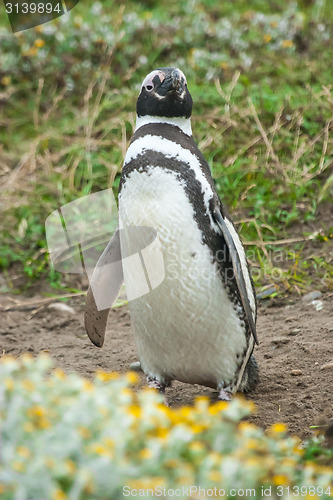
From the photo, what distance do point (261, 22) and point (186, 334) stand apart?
16.0 ft

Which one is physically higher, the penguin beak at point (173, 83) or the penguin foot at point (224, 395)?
the penguin beak at point (173, 83)

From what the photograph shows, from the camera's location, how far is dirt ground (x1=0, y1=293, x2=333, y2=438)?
10.1ft

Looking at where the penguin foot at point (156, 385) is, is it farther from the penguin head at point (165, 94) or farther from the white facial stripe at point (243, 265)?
the penguin head at point (165, 94)

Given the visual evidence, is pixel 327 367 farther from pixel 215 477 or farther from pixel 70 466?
pixel 70 466

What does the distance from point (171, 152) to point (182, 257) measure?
16.7 inches

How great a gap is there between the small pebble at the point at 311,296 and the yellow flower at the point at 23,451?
286cm

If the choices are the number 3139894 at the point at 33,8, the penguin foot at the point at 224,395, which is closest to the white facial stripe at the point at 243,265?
the penguin foot at the point at 224,395

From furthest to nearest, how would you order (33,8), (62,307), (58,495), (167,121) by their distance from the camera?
(33,8), (62,307), (167,121), (58,495)

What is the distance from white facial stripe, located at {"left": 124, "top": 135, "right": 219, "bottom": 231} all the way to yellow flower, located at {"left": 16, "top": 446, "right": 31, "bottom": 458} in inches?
61.3

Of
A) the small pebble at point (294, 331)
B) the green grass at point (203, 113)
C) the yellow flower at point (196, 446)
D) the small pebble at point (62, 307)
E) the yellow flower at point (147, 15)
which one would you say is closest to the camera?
the yellow flower at point (196, 446)

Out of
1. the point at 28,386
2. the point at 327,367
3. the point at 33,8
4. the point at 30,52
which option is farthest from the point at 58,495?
the point at 33,8

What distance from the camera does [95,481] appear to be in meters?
1.49

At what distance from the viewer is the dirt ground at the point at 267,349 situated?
3.08 meters

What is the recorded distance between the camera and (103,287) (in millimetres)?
3289
